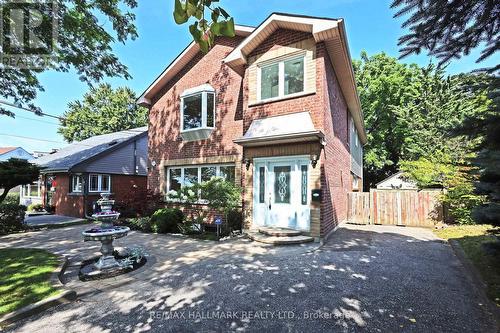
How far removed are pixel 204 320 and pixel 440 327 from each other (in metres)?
3.23

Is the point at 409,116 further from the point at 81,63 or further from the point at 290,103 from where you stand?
the point at 81,63

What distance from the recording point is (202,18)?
6.29 ft

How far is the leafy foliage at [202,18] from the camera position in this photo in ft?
5.56

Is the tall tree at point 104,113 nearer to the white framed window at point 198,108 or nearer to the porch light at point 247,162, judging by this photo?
the white framed window at point 198,108

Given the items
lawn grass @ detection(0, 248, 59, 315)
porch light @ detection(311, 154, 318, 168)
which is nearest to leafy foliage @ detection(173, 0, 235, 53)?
lawn grass @ detection(0, 248, 59, 315)

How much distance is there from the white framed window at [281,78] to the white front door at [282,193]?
2.43 meters

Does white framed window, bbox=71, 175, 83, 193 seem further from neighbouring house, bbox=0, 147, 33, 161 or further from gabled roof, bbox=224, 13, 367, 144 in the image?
neighbouring house, bbox=0, 147, 33, 161

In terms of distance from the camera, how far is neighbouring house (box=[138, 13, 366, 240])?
8852mm

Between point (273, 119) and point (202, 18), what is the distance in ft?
25.8

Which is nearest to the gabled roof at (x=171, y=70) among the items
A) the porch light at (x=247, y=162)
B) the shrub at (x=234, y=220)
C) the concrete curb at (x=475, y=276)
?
the porch light at (x=247, y=162)

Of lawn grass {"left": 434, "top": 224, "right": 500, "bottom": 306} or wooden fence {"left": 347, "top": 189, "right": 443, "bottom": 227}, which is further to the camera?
wooden fence {"left": 347, "top": 189, "right": 443, "bottom": 227}

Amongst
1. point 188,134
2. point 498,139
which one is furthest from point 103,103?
point 498,139

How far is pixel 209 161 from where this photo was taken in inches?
472
